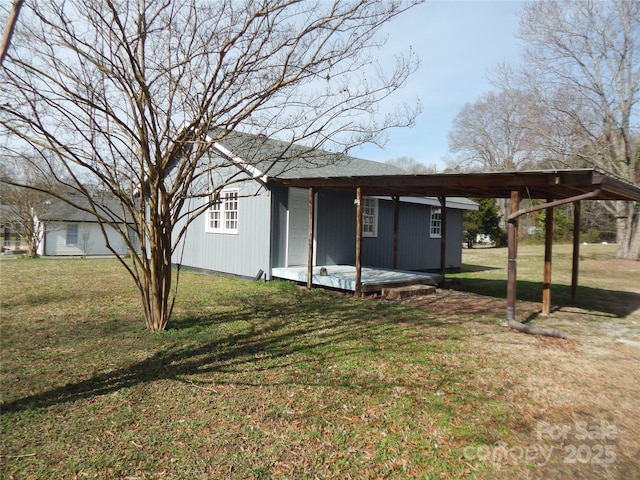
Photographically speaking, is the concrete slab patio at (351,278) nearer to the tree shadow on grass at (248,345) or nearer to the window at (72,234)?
the tree shadow on grass at (248,345)

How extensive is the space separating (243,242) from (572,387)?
859 cm

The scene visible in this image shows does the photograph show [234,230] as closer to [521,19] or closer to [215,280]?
[215,280]

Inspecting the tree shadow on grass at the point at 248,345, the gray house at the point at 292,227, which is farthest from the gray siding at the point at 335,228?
the tree shadow on grass at the point at 248,345

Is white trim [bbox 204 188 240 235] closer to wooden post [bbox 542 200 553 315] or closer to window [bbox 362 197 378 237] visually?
window [bbox 362 197 378 237]

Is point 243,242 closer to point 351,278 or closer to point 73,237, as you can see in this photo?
point 351,278

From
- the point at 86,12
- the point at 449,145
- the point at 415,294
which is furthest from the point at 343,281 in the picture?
the point at 449,145

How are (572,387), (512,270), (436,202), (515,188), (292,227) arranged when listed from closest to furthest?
(572,387) < (512,270) < (515,188) < (292,227) < (436,202)

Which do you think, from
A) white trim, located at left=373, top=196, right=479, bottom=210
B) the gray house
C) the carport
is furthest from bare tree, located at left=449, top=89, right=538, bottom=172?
the carport

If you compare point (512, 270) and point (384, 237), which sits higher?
point (384, 237)

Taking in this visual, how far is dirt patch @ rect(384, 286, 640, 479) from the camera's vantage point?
2893mm

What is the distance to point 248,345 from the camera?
5168 millimetres

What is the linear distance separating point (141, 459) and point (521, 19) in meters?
23.6

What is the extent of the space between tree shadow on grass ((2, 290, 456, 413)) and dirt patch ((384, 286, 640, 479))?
1203mm

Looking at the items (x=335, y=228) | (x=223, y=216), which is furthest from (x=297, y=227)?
(x=223, y=216)
